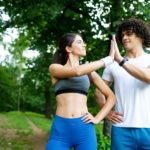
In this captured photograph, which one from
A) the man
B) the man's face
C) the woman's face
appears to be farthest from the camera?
the woman's face

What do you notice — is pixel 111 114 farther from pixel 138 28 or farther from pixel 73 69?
pixel 138 28

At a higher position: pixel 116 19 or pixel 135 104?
pixel 116 19

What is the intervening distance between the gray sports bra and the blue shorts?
0.52m

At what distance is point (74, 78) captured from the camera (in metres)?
3.89

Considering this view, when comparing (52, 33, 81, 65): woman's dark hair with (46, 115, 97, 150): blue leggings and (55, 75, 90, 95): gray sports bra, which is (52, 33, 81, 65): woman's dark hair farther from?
(46, 115, 97, 150): blue leggings

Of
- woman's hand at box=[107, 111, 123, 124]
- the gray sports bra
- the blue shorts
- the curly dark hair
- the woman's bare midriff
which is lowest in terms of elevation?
the blue shorts

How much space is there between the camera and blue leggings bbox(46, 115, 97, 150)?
12.6 ft

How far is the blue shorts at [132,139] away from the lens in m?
3.60

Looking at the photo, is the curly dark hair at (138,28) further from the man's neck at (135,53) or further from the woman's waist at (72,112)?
the woman's waist at (72,112)

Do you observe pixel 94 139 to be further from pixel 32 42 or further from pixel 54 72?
pixel 32 42

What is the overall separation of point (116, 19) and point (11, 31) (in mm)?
3244

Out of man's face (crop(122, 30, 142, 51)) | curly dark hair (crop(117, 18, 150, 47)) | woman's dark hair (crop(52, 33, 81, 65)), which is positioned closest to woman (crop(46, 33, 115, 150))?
woman's dark hair (crop(52, 33, 81, 65))

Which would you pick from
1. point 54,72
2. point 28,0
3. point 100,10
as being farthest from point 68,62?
point 100,10

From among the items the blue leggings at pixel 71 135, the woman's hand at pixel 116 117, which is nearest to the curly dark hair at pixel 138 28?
the woman's hand at pixel 116 117
